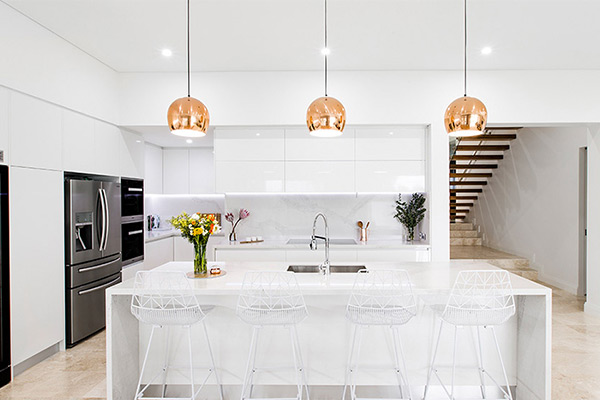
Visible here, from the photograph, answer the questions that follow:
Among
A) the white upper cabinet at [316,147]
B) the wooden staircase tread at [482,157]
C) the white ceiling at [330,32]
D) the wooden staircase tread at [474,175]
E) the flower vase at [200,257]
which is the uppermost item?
the white ceiling at [330,32]

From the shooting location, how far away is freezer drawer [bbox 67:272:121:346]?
3.57m

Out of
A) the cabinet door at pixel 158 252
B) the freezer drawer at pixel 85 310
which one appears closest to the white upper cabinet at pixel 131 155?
the cabinet door at pixel 158 252

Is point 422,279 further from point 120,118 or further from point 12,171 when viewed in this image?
point 120,118

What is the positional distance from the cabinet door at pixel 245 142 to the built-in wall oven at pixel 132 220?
3.74 feet

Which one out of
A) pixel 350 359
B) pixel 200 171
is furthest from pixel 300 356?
pixel 200 171

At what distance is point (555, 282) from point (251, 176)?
495 centimetres

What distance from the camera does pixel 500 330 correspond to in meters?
2.77

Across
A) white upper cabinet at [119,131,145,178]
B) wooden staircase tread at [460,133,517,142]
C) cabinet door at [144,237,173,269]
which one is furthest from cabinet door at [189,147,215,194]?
wooden staircase tread at [460,133,517,142]

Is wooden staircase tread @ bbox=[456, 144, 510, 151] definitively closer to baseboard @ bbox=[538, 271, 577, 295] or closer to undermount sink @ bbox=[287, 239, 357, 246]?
baseboard @ bbox=[538, 271, 577, 295]

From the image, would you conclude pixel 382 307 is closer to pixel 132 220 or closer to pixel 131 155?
pixel 132 220

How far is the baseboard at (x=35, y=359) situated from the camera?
10.1ft

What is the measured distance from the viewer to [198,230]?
2729 millimetres

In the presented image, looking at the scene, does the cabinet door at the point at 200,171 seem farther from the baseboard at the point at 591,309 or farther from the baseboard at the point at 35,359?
the baseboard at the point at 591,309

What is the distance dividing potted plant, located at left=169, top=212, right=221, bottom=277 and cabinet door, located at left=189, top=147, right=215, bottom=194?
3.26 metres
